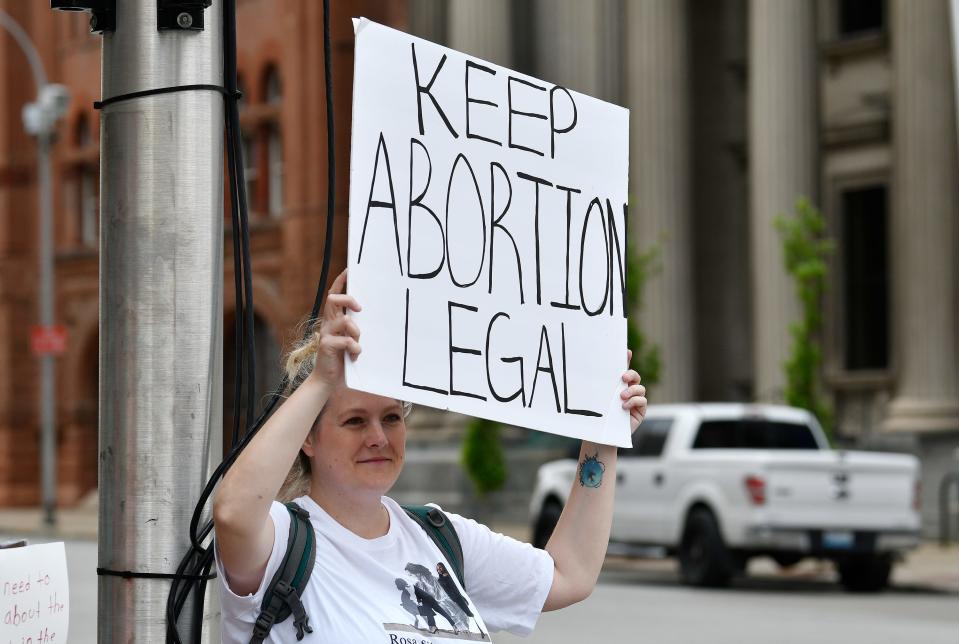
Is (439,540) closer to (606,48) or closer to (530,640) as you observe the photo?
(530,640)

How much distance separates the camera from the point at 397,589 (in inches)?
135

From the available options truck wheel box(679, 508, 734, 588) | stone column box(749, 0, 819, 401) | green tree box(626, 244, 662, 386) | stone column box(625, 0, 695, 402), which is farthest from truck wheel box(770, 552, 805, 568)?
stone column box(625, 0, 695, 402)

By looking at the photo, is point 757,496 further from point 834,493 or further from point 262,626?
point 262,626

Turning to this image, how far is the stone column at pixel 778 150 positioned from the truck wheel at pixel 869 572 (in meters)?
9.98

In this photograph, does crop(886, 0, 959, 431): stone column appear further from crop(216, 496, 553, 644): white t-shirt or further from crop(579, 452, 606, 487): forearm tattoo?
crop(216, 496, 553, 644): white t-shirt

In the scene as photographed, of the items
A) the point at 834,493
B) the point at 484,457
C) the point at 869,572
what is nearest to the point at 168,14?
the point at 834,493

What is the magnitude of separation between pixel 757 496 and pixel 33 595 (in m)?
14.5

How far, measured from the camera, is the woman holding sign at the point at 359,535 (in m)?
3.21

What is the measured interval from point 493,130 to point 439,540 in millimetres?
876

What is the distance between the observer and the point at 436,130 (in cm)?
355

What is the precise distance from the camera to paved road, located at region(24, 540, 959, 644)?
13234 millimetres

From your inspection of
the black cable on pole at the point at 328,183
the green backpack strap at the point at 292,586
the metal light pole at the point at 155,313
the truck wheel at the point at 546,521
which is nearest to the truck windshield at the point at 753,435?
the truck wheel at the point at 546,521

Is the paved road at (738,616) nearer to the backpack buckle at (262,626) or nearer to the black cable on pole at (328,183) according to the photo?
the black cable on pole at (328,183)

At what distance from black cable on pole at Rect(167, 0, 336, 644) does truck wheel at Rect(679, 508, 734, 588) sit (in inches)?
572
